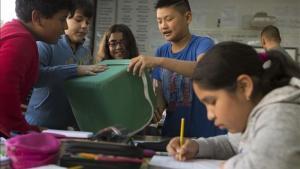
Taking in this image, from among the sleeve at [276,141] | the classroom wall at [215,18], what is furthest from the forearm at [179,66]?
the classroom wall at [215,18]

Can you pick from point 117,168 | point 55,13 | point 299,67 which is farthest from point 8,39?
point 299,67

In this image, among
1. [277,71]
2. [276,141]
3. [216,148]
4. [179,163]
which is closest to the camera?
[276,141]

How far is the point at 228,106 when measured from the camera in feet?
2.55

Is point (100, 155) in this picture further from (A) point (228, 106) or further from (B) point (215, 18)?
(B) point (215, 18)

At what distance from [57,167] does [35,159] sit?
0.08 m

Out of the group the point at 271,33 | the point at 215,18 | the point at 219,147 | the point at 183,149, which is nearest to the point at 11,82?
the point at 183,149

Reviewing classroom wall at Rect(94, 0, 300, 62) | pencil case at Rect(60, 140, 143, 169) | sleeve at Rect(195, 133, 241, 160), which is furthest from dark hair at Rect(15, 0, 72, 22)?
classroom wall at Rect(94, 0, 300, 62)

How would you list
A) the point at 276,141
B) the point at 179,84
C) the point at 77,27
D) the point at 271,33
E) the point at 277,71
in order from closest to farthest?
1. the point at 276,141
2. the point at 277,71
3. the point at 179,84
4. the point at 77,27
5. the point at 271,33

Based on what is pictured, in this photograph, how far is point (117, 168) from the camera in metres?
0.74

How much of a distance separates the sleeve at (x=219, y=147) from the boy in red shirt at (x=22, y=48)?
0.48 metres

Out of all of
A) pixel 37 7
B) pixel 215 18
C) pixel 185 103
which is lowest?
pixel 185 103

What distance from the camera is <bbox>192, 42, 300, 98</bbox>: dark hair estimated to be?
753mm

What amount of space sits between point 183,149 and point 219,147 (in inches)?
5.3

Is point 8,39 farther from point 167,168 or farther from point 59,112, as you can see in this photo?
point 167,168
